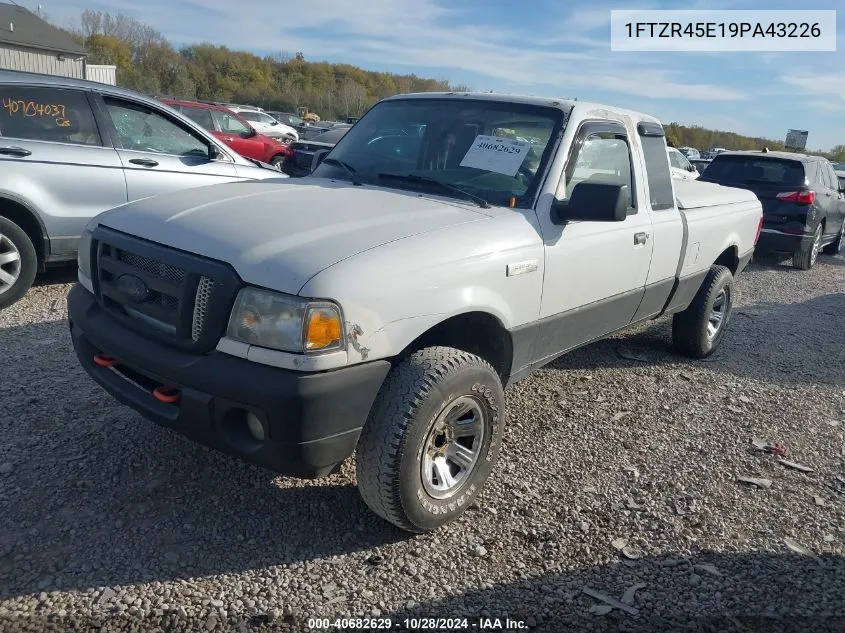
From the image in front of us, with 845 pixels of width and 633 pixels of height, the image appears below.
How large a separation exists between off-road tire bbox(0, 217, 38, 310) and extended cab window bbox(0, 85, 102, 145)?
30.4 inches

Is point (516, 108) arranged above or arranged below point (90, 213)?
above

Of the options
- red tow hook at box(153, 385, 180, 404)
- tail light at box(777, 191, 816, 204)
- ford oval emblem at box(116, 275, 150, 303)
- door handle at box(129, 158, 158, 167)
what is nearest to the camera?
red tow hook at box(153, 385, 180, 404)

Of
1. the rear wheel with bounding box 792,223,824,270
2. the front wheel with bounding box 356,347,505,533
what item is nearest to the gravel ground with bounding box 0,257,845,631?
the front wheel with bounding box 356,347,505,533

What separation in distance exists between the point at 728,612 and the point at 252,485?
2.15m

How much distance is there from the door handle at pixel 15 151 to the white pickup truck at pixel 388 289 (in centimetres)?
261

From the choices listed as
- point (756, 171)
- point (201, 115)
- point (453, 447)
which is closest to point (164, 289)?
point (453, 447)

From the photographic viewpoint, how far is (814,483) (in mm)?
3783

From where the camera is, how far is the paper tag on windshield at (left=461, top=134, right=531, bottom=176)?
3.47 m

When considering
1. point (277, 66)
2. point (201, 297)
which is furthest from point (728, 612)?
point (277, 66)

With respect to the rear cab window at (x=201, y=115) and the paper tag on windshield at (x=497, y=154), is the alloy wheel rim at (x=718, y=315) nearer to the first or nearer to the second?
the paper tag on windshield at (x=497, y=154)

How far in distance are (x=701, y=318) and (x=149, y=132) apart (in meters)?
5.04

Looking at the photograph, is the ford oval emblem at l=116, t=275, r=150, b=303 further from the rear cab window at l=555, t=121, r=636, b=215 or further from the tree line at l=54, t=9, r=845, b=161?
the tree line at l=54, t=9, r=845, b=161

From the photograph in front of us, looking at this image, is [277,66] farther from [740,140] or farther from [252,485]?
[252,485]

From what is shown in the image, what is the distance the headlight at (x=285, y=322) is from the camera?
94.0 inches
